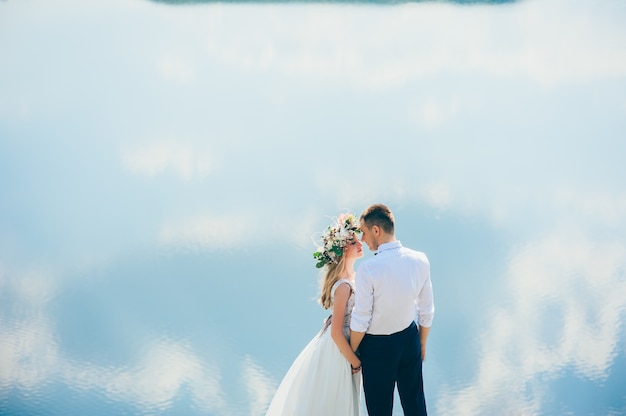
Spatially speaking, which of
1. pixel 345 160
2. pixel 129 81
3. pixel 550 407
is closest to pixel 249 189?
pixel 345 160

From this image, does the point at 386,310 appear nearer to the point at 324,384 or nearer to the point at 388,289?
the point at 388,289

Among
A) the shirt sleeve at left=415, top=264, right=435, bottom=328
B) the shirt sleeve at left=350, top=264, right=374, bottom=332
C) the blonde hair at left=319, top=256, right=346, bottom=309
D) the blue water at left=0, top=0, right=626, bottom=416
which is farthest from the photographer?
the blue water at left=0, top=0, right=626, bottom=416

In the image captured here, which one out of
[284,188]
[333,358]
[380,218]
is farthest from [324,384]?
[284,188]

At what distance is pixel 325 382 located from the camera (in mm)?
2566

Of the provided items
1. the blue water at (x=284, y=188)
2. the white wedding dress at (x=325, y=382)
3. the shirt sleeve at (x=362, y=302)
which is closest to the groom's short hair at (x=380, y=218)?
the shirt sleeve at (x=362, y=302)

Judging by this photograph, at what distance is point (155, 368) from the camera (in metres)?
3.83

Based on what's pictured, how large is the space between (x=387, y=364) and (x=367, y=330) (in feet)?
0.48

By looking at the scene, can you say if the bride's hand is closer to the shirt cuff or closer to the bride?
the bride

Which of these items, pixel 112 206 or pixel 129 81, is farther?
pixel 129 81

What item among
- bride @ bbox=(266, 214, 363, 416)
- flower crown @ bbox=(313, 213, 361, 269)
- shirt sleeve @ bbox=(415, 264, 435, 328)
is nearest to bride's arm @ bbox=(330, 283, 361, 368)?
bride @ bbox=(266, 214, 363, 416)

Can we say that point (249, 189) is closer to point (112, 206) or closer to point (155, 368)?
point (112, 206)

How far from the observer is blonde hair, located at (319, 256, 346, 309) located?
2574 millimetres

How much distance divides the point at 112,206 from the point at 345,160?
1.98 meters

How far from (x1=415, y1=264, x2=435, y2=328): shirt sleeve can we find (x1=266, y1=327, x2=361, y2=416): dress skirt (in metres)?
0.33
